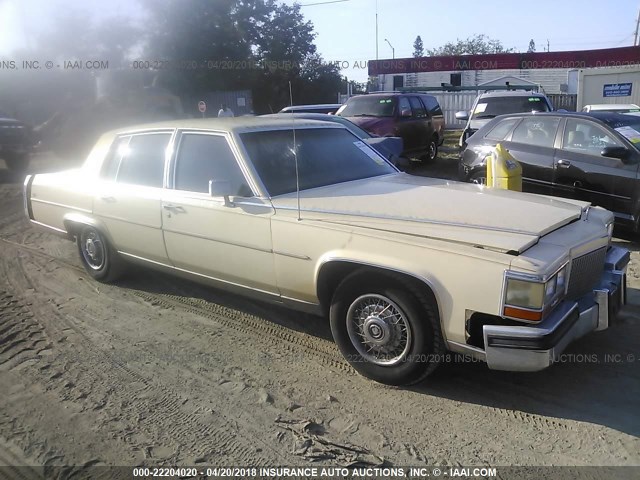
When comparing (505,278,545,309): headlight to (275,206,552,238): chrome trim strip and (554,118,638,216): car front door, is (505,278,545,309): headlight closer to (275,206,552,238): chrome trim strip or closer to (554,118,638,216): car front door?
(275,206,552,238): chrome trim strip

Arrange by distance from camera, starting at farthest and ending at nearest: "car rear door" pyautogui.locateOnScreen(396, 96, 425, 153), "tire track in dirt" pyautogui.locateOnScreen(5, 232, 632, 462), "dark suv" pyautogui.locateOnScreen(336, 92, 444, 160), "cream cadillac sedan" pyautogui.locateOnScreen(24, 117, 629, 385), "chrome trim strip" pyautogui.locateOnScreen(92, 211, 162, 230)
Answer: "car rear door" pyautogui.locateOnScreen(396, 96, 425, 153) < "dark suv" pyautogui.locateOnScreen(336, 92, 444, 160) < "chrome trim strip" pyautogui.locateOnScreen(92, 211, 162, 230) < "tire track in dirt" pyautogui.locateOnScreen(5, 232, 632, 462) < "cream cadillac sedan" pyautogui.locateOnScreen(24, 117, 629, 385)

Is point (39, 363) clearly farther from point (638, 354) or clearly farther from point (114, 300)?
point (638, 354)

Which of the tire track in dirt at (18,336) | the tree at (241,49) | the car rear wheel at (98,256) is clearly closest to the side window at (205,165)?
the car rear wheel at (98,256)

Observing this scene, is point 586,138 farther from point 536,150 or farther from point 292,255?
point 292,255

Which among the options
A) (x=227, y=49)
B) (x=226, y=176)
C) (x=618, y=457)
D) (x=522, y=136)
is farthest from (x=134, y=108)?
(x=618, y=457)

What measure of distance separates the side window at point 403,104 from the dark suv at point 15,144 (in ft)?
33.3

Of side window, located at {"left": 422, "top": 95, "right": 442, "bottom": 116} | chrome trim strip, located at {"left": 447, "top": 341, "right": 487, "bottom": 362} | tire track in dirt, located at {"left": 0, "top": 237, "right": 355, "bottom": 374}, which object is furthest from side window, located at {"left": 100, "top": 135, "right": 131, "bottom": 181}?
side window, located at {"left": 422, "top": 95, "right": 442, "bottom": 116}

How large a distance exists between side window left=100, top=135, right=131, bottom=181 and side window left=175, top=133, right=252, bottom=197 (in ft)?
3.21

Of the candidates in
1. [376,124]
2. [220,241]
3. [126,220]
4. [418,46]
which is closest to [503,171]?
[220,241]

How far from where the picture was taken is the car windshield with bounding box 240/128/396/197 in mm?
4191

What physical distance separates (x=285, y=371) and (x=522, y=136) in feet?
17.3

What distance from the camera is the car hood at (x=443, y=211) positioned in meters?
3.13

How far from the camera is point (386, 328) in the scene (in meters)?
3.40

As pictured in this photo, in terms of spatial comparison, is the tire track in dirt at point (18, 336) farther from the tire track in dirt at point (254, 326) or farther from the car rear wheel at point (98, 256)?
the tire track in dirt at point (254, 326)
